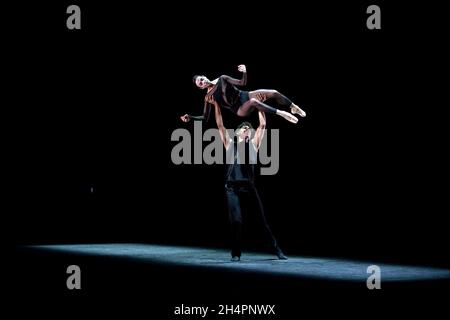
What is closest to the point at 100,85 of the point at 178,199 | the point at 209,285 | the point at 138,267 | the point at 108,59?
the point at 108,59

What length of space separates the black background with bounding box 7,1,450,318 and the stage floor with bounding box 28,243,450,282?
2.54ft

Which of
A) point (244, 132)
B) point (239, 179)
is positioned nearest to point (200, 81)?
point (244, 132)

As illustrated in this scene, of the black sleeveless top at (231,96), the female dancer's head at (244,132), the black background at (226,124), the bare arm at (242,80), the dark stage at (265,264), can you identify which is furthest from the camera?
the black background at (226,124)

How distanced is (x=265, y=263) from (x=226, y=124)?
3.43 metres

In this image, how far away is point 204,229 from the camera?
470 inches

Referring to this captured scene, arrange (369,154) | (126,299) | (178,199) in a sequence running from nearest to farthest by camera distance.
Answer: (126,299)
(369,154)
(178,199)

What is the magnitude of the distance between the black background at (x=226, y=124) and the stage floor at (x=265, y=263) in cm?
77

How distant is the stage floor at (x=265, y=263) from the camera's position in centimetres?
653

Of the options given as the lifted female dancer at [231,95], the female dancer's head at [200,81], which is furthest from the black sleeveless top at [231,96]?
the female dancer's head at [200,81]

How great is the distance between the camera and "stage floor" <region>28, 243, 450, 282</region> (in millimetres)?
6531

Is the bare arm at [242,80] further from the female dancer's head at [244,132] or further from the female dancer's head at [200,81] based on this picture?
the female dancer's head at [244,132]

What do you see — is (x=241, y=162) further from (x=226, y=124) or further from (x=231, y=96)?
(x=226, y=124)
